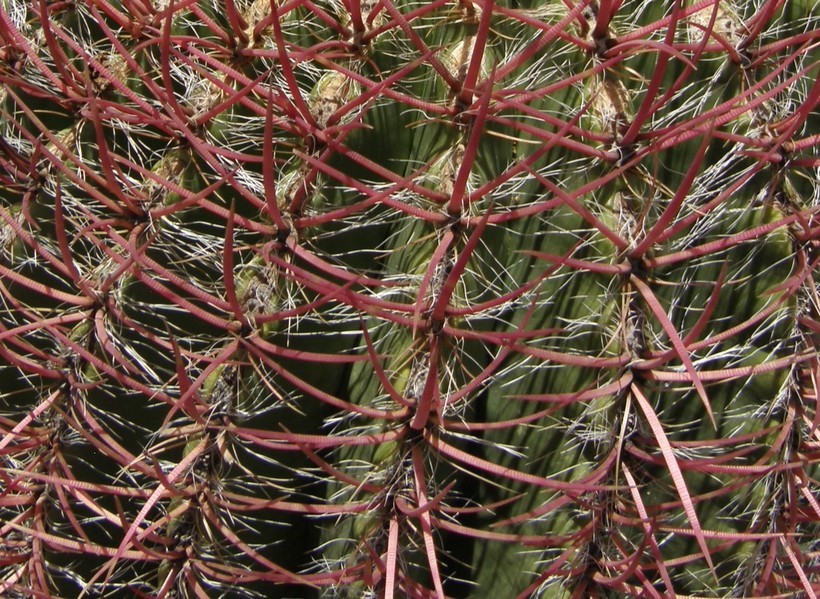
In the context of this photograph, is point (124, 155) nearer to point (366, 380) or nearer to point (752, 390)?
point (366, 380)

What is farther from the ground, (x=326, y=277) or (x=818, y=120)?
(x=818, y=120)

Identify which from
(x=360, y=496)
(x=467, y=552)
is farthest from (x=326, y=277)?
(x=467, y=552)

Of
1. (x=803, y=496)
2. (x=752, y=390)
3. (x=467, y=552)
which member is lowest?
(x=467, y=552)

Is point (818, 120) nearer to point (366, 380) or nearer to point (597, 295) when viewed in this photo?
point (597, 295)

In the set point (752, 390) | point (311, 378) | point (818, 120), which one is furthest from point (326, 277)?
point (818, 120)

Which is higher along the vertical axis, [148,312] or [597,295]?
[597,295]

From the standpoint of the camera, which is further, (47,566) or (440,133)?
(47,566)
